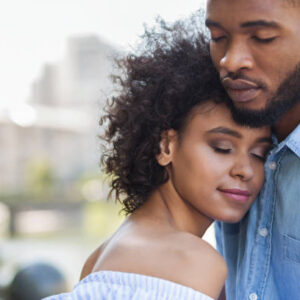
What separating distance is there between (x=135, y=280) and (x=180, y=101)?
2.30 ft

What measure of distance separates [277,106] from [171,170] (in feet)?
1.45

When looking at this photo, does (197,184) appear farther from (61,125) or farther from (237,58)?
(61,125)

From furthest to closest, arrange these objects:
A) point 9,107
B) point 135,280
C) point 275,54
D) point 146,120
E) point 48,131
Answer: point 48,131, point 9,107, point 146,120, point 275,54, point 135,280

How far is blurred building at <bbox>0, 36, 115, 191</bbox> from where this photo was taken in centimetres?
1343

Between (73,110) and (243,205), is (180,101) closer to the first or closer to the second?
(243,205)

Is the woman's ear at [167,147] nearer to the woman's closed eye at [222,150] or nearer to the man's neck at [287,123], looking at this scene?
the woman's closed eye at [222,150]

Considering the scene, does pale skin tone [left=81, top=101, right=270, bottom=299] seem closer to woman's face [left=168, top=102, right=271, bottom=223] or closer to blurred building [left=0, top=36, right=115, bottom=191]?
woman's face [left=168, top=102, right=271, bottom=223]

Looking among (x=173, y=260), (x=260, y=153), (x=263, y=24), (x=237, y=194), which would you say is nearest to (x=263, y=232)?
(x=237, y=194)

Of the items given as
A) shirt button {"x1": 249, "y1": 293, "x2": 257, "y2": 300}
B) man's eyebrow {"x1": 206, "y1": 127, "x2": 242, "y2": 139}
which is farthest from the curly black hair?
shirt button {"x1": 249, "y1": 293, "x2": 257, "y2": 300}

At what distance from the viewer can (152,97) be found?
6.45 ft

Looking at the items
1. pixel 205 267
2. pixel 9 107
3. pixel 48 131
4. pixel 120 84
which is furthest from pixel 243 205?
pixel 48 131

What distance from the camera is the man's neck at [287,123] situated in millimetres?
1845

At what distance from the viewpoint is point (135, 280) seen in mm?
1475

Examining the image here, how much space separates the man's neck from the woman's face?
7 centimetres
